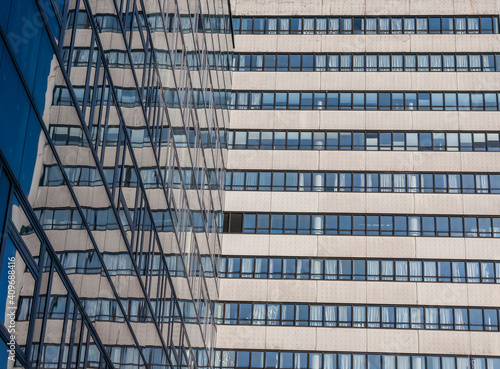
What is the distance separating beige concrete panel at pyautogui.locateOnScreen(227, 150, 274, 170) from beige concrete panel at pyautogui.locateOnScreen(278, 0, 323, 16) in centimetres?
934

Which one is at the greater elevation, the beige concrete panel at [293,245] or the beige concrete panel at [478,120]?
the beige concrete panel at [478,120]

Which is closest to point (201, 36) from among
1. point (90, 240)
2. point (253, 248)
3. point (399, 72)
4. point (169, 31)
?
point (169, 31)

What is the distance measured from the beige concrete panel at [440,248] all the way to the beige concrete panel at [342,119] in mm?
7675

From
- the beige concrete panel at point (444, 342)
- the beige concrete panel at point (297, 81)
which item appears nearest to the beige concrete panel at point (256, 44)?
the beige concrete panel at point (297, 81)

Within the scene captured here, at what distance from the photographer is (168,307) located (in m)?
25.9

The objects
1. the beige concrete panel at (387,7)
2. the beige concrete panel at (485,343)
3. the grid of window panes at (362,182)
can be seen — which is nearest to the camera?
the beige concrete panel at (485,343)

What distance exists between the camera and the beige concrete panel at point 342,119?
5406 cm

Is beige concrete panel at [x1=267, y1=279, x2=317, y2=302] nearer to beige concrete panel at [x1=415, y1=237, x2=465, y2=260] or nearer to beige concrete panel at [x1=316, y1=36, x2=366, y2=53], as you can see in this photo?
beige concrete panel at [x1=415, y1=237, x2=465, y2=260]

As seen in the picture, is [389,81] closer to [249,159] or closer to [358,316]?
[249,159]

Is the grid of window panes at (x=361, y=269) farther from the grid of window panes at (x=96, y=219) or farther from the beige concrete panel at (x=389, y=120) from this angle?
the grid of window panes at (x=96, y=219)

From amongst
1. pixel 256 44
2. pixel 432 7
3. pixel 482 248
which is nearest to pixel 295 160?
pixel 256 44

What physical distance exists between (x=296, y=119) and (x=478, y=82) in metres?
10.8

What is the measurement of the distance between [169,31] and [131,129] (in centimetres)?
528

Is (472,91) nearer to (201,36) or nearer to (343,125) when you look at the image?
(343,125)
